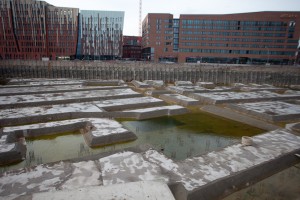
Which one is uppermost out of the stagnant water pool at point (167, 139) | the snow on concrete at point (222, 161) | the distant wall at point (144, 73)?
the distant wall at point (144, 73)

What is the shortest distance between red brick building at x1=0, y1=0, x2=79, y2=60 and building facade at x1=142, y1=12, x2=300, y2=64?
117 feet

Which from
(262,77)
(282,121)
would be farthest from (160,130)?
(262,77)

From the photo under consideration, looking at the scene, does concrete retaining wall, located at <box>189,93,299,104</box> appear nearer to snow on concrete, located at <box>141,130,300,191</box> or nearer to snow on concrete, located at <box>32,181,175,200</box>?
snow on concrete, located at <box>141,130,300,191</box>

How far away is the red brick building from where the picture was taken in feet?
291

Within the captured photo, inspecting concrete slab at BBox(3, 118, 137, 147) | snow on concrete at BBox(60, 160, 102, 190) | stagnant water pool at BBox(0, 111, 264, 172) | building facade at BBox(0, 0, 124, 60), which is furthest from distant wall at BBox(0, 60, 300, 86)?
building facade at BBox(0, 0, 124, 60)

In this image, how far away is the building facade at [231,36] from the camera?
92.9 meters

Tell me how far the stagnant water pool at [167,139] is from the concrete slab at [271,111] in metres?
3.41

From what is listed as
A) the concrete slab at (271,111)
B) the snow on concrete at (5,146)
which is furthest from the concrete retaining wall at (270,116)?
the snow on concrete at (5,146)

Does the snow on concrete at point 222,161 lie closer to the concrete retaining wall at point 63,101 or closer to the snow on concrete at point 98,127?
the snow on concrete at point 98,127

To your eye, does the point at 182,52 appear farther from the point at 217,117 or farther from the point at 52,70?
the point at 217,117

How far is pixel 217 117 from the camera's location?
74.9 ft

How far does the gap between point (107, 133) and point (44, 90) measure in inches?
736

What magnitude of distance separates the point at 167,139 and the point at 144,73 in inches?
1327

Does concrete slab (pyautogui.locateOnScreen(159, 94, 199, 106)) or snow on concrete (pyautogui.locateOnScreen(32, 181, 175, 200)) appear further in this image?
concrete slab (pyautogui.locateOnScreen(159, 94, 199, 106))
